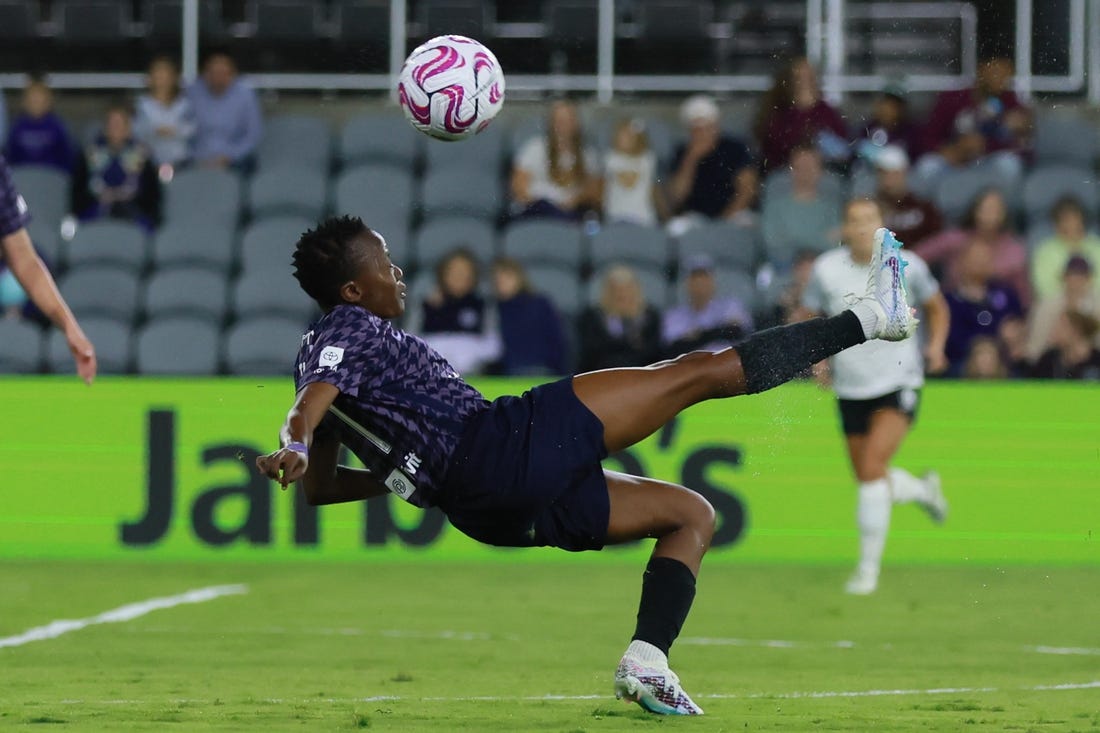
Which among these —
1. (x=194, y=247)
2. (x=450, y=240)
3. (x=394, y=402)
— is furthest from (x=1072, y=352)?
(x=394, y=402)

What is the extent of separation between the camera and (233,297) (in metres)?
14.8

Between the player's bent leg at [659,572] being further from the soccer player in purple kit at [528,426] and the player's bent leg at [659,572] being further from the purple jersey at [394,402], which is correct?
the purple jersey at [394,402]

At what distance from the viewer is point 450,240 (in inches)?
585

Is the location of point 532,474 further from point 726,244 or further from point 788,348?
point 726,244

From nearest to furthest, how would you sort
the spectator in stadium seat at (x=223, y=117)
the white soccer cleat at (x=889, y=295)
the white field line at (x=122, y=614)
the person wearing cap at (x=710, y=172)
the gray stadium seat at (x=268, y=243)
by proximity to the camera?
the white soccer cleat at (x=889, y=295) < the white field line at (x=122, y=614) < the person wearing cap at (x=710, y=172) < the gray stadium seat at (x=268, y=243) < the spectator in stadium seat at (x=223, y=117)

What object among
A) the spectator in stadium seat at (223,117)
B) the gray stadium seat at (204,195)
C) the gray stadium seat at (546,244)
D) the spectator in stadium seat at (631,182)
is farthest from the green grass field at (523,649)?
the spectator in stadium seat at (223,117)

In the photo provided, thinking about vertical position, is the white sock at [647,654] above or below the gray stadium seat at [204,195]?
below

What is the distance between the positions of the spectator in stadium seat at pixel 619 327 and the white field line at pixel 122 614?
3.27 m

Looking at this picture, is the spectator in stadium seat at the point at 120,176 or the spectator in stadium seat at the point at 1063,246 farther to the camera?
the spectator in stadium seat at the point at 120,176

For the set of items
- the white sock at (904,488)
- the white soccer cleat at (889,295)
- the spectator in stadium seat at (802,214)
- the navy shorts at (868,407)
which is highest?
the spectator in stadium seat at (802,214)

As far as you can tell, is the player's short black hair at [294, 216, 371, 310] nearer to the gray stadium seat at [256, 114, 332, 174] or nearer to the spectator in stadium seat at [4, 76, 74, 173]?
the gray stadium seat at [256, 114, 332, 174]

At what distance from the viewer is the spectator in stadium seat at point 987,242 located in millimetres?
14117

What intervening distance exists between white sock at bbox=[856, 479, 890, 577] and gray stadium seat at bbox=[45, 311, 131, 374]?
5.79 m

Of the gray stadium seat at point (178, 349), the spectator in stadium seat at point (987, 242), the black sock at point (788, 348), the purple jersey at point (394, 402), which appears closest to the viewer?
the purple jersey at point (394, 402)
